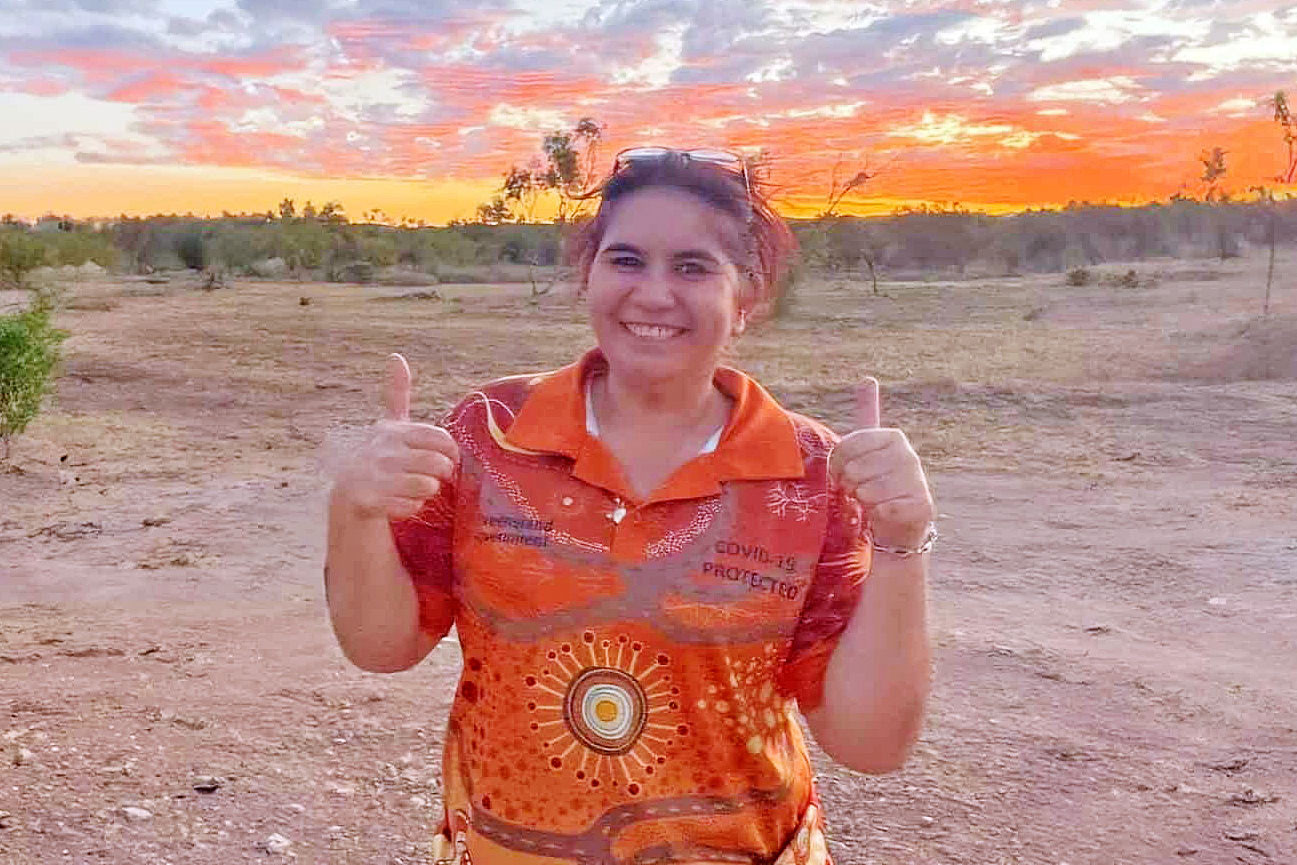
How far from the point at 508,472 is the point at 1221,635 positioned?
4251 mm

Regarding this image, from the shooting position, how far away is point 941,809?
343cm

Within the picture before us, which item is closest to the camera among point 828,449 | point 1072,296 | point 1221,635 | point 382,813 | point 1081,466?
point 828,449

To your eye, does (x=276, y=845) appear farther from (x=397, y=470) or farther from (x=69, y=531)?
(x=69, y=531)

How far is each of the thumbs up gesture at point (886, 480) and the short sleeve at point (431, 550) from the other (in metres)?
0.51

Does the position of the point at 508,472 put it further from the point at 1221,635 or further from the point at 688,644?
the point at 1221,635

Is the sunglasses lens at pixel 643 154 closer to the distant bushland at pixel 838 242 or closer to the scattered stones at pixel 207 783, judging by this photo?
the scattered stones at pixel 207 783

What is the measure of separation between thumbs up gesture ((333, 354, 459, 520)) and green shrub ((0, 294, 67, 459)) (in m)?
7.68

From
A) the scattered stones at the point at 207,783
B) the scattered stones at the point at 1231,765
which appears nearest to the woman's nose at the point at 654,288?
the scattered stones at the point at 207,783

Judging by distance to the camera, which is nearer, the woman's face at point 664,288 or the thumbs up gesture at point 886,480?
the thumbs up gesture at point 886,480

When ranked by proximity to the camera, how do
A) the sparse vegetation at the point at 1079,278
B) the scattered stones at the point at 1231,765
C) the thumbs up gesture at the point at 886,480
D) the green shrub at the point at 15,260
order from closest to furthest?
the thumbs up gesture at the point at 886,480
the scattered stones at the point at 1231,765
the green shrub at the point at 15,260
the sparse vegetation at the point at 1079,278

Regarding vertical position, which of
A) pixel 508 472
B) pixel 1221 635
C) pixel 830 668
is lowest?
pixel 1221 635

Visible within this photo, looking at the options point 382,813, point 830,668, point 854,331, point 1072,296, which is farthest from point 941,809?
point 1072,296

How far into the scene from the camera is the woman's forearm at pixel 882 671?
4.90ft

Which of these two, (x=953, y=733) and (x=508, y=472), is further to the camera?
(x=953, y=733)
